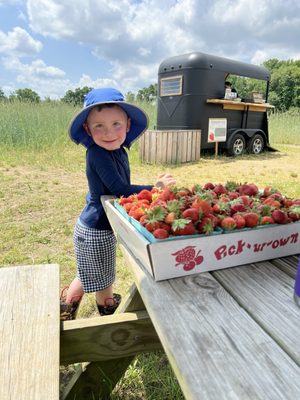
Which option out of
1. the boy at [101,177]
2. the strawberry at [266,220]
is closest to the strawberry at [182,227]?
the strawberry at [266,220]

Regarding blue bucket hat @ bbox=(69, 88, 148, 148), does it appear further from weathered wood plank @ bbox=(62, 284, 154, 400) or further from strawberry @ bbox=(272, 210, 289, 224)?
strawberry @ bbox=(272, 210, 289, 224)

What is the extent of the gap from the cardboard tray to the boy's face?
641mm

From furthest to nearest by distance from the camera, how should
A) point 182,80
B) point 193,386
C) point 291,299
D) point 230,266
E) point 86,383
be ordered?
point 182,80 → point 86,383 → point 230,266 → point 291,299 → point 193,386

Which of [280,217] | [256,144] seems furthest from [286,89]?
[280,217]


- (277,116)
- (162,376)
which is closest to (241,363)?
(162,376)

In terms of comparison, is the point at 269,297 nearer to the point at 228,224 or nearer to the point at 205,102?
the point at 228,224

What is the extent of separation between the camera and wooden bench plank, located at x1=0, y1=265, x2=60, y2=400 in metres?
0.88

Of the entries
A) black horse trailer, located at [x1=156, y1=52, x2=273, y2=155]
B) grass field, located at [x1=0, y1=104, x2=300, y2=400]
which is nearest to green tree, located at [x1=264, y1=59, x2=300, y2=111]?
black horse trailer, located at [x1=156, y1=52, x2=273, y2=155]

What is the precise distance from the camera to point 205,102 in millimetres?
8195

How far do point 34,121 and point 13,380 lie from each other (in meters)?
8.31

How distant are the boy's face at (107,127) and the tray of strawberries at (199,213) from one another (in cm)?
51

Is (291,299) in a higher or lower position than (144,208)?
lower

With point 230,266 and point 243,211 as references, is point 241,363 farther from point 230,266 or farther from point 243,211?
point 243,211

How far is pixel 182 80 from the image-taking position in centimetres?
816
